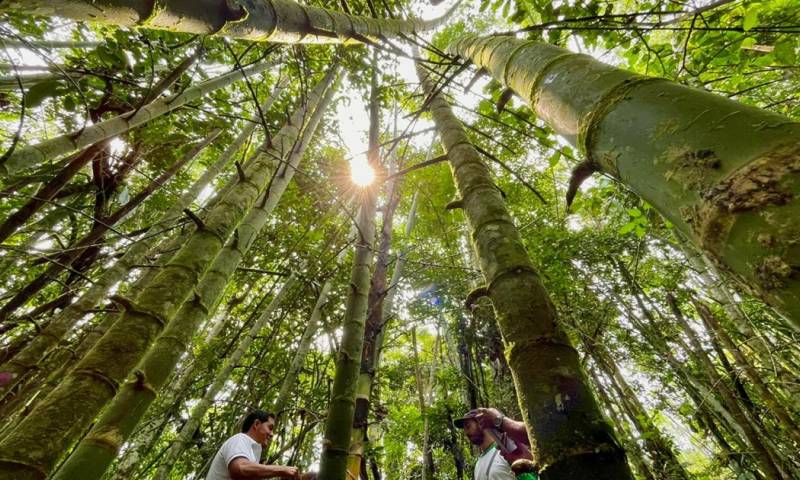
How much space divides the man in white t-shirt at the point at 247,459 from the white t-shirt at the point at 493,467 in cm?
182

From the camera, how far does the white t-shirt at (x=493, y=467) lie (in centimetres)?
335

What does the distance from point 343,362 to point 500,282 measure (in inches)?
48.0

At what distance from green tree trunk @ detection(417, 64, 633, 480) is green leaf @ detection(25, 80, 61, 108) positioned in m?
3.28

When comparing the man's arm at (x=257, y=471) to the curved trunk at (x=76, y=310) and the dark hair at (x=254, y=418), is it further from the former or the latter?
the curved trunk at (x=76, y=310)

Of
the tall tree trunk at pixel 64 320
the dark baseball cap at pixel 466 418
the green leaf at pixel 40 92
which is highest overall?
the green leaf at pixel 40 92

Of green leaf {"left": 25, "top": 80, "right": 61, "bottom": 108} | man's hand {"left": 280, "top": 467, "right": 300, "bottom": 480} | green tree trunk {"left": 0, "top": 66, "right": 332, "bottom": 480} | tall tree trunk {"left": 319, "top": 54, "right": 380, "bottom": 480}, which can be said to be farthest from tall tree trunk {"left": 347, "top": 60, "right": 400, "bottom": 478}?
green leaf {"left": 25, "top": 80, "right": 61, "bottom": 108}

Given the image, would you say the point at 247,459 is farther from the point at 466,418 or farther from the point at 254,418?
the point at 466,418

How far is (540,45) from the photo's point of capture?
131cm

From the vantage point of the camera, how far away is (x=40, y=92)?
261cm

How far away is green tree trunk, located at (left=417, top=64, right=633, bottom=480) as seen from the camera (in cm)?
68

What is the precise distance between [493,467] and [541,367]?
3273 millimetres

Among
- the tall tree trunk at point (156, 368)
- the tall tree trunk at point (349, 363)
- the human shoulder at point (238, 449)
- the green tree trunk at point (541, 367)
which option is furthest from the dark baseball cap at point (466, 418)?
the green tree trunk at point (541, 367)

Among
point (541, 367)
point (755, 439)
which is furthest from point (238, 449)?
point (755, 439)

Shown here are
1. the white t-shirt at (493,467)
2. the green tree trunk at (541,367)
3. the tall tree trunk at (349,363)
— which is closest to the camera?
the green tree trunk at (541,367)
